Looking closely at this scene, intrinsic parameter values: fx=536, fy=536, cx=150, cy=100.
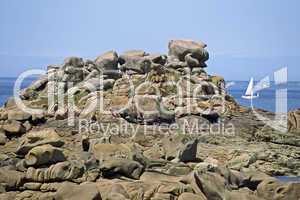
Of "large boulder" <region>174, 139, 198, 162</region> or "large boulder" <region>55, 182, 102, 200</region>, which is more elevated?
"large boulder" <region>174, 139, 198, 162</region>

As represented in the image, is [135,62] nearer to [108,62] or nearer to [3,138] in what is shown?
[108,62]

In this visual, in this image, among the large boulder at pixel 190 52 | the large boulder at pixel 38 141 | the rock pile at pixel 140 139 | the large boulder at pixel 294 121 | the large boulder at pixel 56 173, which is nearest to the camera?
the rock pile at pixel 140 139

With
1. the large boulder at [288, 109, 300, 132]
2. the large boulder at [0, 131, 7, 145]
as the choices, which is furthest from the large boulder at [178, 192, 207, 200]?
the large boulder at [288, 109, 300, 132]

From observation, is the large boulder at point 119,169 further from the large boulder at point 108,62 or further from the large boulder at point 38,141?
the large boulder at point 108,62

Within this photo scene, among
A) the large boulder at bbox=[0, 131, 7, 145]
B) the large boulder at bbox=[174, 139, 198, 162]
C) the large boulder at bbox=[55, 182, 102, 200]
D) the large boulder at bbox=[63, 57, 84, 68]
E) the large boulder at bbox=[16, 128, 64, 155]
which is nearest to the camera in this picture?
the large boulder at bbox=[55, 182, 102, 200]

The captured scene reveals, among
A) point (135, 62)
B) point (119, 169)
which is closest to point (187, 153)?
point (119, 169)

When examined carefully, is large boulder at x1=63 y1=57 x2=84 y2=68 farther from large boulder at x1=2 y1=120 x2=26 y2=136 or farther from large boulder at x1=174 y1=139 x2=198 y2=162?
large boulder at x1=174 y1=139 x2=198 y2=162

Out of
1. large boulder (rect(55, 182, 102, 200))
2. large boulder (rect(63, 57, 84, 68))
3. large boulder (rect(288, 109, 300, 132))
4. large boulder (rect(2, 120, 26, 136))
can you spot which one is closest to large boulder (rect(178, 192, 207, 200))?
large boulder (rect(55, 182, 102, 200))

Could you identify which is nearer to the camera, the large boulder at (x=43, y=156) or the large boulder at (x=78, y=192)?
the large boulder at (x=78, y=192)

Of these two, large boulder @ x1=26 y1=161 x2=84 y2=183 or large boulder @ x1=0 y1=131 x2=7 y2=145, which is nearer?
large boulder @ x1=26 y1=161 x2=84 y2=183

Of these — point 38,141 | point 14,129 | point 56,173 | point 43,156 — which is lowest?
point 56,173

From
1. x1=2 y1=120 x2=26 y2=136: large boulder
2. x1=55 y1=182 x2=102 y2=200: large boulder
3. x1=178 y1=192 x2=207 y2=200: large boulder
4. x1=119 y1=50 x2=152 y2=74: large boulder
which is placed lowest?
x1=178 y1=192 x2=207 y2=200: large boulder

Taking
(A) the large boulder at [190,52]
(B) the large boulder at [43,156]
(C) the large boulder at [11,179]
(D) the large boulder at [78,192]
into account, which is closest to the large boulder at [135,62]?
(A) the large boulder at [190,52]

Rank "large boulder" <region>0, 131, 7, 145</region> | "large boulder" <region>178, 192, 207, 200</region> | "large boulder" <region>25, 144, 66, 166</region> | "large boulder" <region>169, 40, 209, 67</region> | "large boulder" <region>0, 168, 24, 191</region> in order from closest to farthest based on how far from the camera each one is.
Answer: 1. "large boulder" <region>178, 192, 207, 200</region>
2. "large boulder" <region>0, 168, 24, 191</region>
3. "large boulder" <region>25, 144, 66, 166</region>
4. "large boulder" <region>0, 131, 7, 145</region>
5. "large boulder" <region>169, 40, 209, 67</region>
